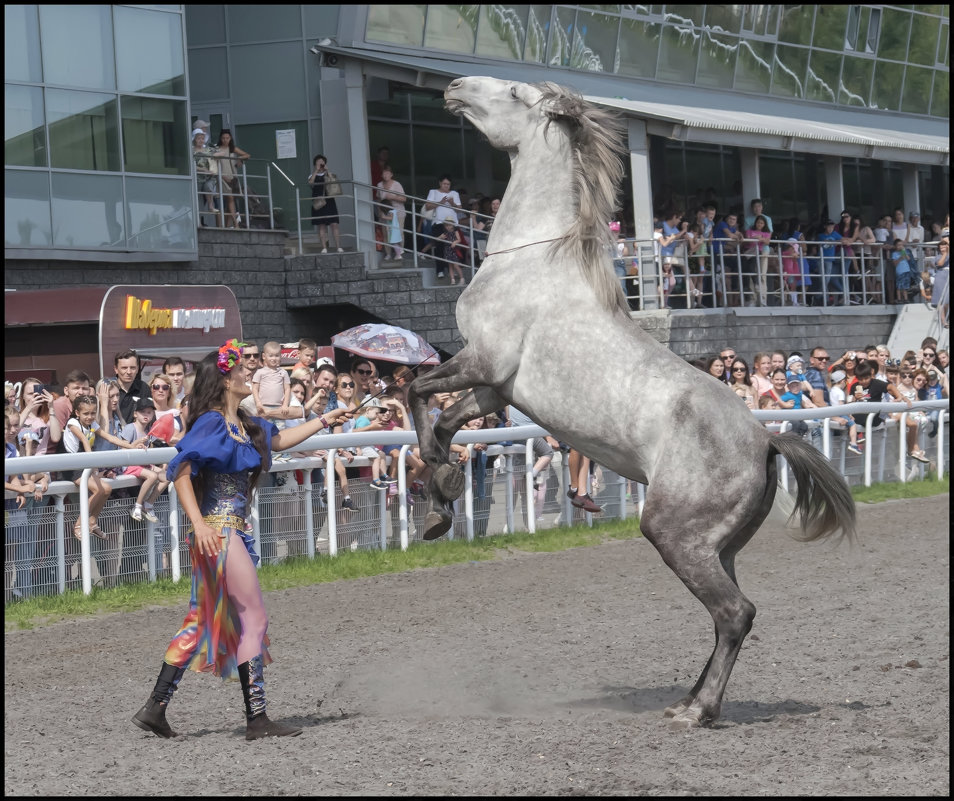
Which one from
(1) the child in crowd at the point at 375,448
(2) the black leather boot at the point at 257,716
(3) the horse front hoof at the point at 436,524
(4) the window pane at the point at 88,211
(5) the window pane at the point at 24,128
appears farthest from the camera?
(4) the window pane at the point at 88,211

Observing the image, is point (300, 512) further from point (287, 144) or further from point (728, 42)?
point (728, 42)

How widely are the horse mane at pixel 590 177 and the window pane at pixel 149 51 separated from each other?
13009mm

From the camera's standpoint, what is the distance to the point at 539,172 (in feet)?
18.6

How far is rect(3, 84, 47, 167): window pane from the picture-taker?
635 inches

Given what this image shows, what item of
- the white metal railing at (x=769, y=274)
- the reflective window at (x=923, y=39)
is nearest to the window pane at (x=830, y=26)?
the reflective window at (x=923, y=39)

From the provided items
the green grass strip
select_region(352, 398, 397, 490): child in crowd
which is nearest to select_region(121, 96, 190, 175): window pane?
select_region(352, 398, 397, 490): child in crowd

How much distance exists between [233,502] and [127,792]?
1.33 m

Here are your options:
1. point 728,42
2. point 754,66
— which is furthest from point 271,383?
point 754,66

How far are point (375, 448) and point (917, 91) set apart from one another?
22.1 metres

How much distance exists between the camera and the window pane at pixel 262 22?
21266 mm

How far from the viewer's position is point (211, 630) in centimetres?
534

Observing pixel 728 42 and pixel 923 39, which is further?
pixel 923 39

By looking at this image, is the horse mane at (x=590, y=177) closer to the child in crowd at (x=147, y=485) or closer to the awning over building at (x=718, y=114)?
the child in crowd at (x=147, y=485)

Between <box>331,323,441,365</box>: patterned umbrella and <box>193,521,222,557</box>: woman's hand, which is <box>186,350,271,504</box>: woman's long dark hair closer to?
<box>193,521,222,557</box>: woman's hand
